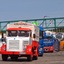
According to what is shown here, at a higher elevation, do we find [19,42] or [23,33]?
[23,33]

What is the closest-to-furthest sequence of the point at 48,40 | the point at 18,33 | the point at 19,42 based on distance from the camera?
the point at 19,42
the point at 18,33
the point at 48,40

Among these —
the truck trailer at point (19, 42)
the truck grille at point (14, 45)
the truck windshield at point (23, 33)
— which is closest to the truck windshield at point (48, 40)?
the truck trailer at point (19, 42)

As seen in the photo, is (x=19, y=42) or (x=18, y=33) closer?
(x=19, y=42)

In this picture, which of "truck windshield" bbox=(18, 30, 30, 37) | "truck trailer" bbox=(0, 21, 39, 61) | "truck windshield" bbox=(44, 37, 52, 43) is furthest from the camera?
"truck windshield" bbox=(44, 37, 52, 43)

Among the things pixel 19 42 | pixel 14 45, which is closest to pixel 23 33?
pixel 19 42

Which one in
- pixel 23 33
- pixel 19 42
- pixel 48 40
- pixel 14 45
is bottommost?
pixel 14 45

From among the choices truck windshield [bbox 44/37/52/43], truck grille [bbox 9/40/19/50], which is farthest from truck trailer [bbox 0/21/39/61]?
truck windshield [bbox 44/37/52/43]

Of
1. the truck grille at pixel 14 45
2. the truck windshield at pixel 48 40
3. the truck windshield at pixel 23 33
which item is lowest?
the truck grille at pixel 14 45

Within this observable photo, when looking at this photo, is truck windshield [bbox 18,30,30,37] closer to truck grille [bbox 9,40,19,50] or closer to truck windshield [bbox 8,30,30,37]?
truck windshield [bbox 8,30,30,37]

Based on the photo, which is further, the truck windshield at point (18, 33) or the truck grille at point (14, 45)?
the truck windshield at point (18, 33)

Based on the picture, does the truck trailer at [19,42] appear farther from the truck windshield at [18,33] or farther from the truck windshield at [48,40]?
the truck windshield at [48,40]

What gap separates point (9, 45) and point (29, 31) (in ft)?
6.83

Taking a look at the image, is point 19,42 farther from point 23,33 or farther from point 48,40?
point 48,40

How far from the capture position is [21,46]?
101 feet
